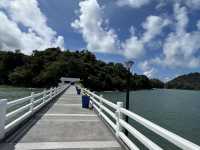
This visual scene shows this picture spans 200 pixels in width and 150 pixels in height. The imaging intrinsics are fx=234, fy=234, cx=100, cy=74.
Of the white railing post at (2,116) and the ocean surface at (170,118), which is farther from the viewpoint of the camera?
the ocean surface at (170,118)

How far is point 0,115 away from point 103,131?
2.98 meters

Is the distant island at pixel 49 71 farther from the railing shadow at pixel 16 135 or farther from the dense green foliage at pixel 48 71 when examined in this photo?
the railing shadow at pixel 16 135

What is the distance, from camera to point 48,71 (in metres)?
91.2

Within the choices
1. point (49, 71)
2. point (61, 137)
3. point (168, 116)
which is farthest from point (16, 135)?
point (49, 71)

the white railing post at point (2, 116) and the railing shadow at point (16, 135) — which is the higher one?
the white railing post at point (2, 116)

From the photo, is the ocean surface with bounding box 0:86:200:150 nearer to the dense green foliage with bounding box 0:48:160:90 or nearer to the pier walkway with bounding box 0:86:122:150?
the pier walkway with bounding box 0:86:122:150

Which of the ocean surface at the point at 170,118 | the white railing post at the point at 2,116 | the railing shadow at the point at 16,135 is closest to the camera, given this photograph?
the railing shadow at the point at 16,135

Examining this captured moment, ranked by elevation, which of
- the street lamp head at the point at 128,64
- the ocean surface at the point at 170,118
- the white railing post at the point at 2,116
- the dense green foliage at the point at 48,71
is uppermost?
the dense green foliage at the point at 48,71

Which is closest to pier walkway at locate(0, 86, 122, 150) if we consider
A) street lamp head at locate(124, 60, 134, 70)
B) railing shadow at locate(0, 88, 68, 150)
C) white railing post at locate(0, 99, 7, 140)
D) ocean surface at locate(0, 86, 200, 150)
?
railing shadow at locate(0, 88, 68, 150)

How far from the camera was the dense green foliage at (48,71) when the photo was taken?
3543 inches

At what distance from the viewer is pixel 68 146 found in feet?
17.6

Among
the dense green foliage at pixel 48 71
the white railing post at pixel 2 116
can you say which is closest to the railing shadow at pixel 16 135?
the white railing post at pixel 2 116

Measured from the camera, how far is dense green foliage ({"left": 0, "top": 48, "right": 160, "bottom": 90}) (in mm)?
89988

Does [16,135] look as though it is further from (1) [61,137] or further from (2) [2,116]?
(1) [61,137]
